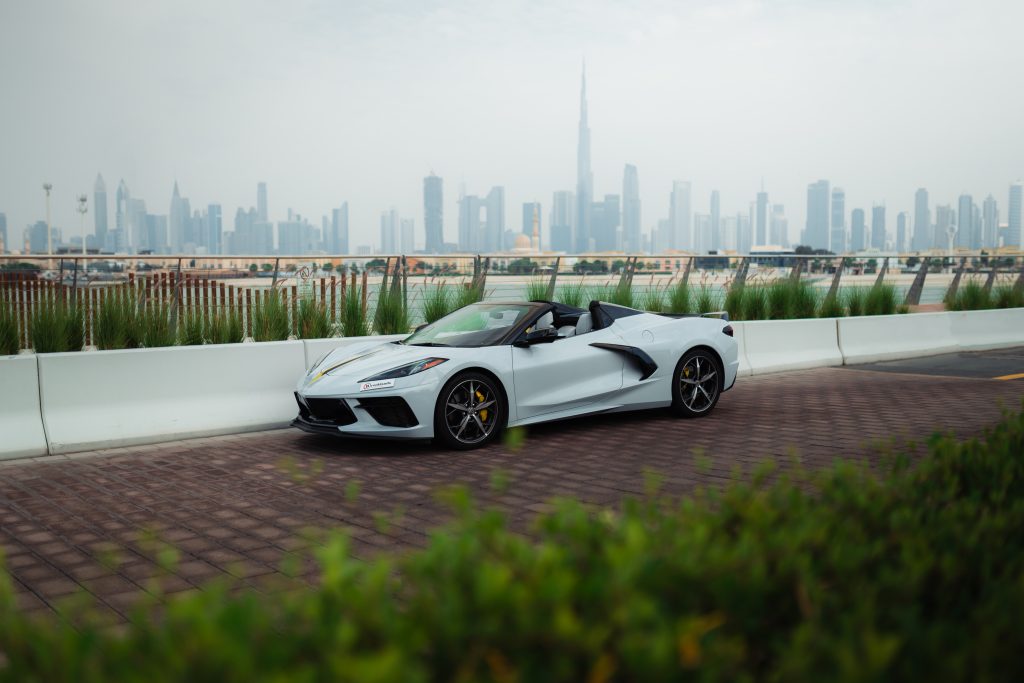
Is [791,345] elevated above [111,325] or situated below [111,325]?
below

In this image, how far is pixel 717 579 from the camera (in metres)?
2.21

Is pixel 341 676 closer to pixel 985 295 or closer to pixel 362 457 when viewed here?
pixel 362 457

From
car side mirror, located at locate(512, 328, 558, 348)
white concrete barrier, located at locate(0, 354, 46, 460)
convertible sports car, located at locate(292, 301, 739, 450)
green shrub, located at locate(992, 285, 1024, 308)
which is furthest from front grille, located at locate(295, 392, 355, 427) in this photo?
green shrub, located at locate(992, 285, 1024, 308)

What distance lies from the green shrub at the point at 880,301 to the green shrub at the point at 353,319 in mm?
10514

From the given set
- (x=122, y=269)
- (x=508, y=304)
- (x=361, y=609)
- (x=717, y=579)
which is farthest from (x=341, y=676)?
(x=122, y=269)

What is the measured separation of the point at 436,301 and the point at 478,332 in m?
5.20

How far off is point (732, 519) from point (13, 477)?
6777mm

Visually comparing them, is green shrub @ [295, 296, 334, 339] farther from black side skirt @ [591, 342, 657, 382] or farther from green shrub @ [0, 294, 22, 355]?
black side skirt @ [591, 342, 657, 382]

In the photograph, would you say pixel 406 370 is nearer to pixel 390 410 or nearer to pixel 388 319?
pixel 390 410

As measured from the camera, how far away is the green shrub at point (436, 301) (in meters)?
14.1

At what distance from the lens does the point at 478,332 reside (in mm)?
9172

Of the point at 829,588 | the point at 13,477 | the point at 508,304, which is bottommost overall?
the point at 13,477

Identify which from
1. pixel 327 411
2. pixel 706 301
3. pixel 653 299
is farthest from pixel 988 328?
pixel 327 411

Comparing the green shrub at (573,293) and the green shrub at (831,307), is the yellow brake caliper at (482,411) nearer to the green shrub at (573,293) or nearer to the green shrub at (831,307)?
the green shrub at (573,293)
